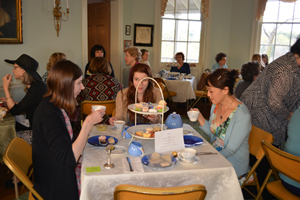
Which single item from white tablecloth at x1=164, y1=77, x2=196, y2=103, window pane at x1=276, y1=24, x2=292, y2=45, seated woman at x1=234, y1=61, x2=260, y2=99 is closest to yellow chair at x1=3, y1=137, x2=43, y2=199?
seated woman at x1=234, y1=61, x2=260, y2=99

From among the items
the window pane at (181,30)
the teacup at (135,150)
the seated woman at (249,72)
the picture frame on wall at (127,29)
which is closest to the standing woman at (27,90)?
the teacup at (135,150)

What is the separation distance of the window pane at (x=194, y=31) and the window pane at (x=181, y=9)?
0.32 metres

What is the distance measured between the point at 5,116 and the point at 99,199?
178 centimetres

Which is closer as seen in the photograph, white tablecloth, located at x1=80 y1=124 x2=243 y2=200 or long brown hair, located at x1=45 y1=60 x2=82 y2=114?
white tablecloth, located at x1=80 y1=124 x2=243 y2=200

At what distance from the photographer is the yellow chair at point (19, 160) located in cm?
146

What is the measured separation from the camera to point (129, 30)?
6.83 metres

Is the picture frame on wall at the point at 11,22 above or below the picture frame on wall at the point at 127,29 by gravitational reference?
below

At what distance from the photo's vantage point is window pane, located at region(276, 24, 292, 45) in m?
7.07

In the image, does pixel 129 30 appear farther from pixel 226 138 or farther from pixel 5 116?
pixel 226 138

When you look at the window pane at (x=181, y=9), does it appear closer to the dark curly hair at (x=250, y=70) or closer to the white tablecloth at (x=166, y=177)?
the dark curly hair at (x=250, y=70)

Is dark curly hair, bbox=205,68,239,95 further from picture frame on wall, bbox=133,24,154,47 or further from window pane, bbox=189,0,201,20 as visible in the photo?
window pane, bbox=189,0,201,20

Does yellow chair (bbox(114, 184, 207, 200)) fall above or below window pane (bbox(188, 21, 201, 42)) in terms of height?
below

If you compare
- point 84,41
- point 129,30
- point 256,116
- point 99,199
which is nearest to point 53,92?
point 99,199

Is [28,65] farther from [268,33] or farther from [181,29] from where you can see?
[268,33]
